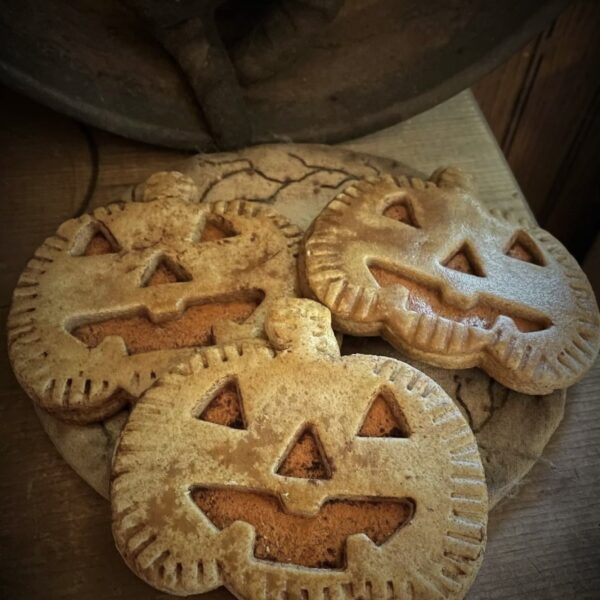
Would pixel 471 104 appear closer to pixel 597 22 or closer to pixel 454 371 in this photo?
pixel 597 22

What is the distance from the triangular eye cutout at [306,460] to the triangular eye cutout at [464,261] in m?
Answer: 0.44

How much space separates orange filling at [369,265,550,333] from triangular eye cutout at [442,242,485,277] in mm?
72

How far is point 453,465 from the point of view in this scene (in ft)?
3.22

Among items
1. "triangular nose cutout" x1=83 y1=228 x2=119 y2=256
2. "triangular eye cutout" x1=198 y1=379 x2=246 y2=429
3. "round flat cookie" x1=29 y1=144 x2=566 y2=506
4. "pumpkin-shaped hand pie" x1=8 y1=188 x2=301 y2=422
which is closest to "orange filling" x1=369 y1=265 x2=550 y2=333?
"round flat cookie" x1=29 y1=144 x2=566 y2=506

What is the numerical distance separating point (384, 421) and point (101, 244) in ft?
2.16

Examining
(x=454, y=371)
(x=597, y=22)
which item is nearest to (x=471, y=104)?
(x=597, y=22)

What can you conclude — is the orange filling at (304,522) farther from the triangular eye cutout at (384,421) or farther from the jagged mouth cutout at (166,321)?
the jagged mouth cutout at (166,321)

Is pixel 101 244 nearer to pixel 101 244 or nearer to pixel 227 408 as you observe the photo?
pixel 101 244

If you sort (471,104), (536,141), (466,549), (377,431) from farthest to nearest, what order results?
(536,141) < (471,104) < (377,431) < (466,549)

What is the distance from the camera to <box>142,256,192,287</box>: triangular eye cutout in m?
1.23

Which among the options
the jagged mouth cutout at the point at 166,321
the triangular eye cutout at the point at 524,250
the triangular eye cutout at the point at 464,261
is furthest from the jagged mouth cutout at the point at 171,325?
the triangular eye cutout at the point at 524,250

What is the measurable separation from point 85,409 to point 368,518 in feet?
1.65

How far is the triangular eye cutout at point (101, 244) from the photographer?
1.27 meters

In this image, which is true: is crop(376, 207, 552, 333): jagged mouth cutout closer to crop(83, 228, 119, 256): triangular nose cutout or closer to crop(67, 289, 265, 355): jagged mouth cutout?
crop(67, 289, 265, 355): jagged mouth cutout
